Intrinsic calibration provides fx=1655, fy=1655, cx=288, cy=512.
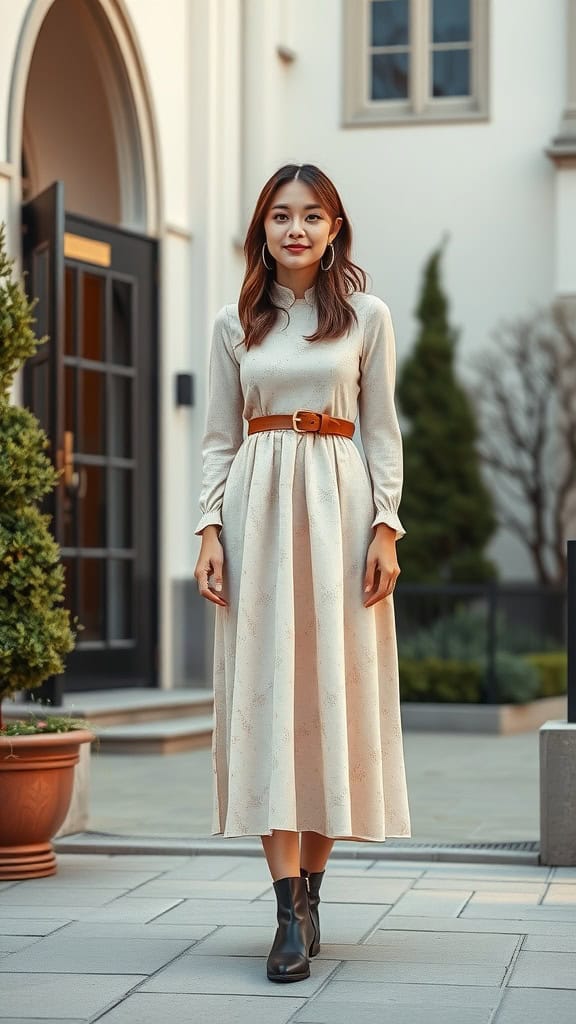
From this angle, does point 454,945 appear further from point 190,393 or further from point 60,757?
point 190,393

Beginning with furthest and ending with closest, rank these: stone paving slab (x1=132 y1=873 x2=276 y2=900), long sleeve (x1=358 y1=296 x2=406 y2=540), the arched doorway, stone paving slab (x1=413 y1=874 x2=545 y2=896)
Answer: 1. the arched doorway
2. stone paving slab (x1=413 y1=874 x2=545 y2=896)
3. stone paving slab (x1=132 y1=873 x2=276 y2=900)
4. long sleeve (x1=358 y1=296 x2=406 y2=540)

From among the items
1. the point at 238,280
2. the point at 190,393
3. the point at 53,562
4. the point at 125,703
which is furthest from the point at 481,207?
the point at 53,562

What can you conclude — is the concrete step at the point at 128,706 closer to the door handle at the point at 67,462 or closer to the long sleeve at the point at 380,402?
the door handle at the point at 67,462

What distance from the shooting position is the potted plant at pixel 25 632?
5.12 m

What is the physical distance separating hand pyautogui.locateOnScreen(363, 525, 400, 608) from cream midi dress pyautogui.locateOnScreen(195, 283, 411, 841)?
28 mm

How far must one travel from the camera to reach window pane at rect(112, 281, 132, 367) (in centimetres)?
1052

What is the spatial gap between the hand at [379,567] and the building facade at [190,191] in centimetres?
477

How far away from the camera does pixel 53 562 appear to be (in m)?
5.27

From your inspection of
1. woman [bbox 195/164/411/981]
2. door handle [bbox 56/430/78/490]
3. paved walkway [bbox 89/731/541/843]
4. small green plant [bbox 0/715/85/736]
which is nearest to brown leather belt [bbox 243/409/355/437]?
woman [bbox 195/164/411/981]

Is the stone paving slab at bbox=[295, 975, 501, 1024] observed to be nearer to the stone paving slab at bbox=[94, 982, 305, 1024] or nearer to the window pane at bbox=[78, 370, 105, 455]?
the stone paving slab at bbox=[94, 982, 305, 1024]

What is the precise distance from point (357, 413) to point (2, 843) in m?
1.94

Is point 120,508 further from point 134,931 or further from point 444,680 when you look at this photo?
point 134,931

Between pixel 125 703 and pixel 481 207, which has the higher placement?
pixel 481 207

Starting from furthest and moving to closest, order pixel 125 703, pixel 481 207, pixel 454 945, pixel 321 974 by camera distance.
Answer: pixel 481 207 → pixel 125 703 → pixel 454 945 → pixel 321 974
